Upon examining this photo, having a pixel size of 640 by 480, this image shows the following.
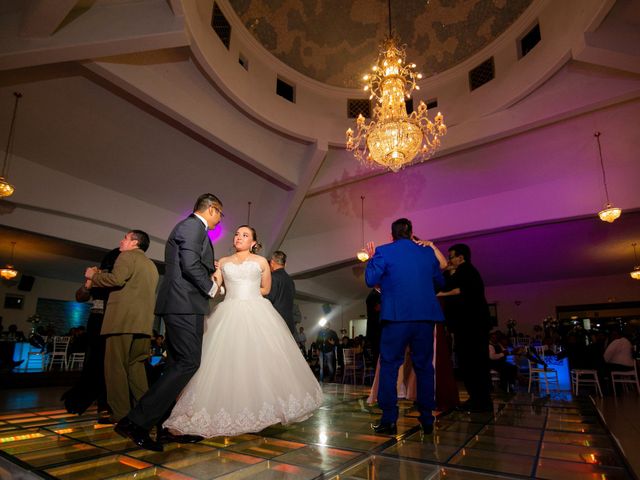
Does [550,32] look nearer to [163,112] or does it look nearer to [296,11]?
[296,11]

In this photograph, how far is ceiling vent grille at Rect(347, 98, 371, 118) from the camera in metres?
9.53

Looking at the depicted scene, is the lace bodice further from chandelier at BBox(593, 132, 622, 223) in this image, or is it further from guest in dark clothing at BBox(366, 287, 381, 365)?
chandelier at BBox(593, 132, 622, 223)

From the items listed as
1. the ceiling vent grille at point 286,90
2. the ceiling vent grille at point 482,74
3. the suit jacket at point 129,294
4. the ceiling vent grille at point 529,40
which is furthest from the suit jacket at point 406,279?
the ceiling vent grille at point 286,90

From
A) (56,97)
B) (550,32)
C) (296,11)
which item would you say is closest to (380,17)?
(296,11)

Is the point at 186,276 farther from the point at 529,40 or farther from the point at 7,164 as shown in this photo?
the point at 529,40

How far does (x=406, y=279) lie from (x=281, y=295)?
5.72ft

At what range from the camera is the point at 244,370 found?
247 cm

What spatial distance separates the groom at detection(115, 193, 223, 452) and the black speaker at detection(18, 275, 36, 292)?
14.0m

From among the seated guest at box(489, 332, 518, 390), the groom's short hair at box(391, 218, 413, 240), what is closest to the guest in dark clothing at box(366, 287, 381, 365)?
the groom's short hair at box(391, 218, 413, 240)

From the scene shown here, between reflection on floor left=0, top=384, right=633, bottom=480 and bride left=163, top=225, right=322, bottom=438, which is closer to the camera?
reflection on floor left=0, top=384, right=633, bottom=480

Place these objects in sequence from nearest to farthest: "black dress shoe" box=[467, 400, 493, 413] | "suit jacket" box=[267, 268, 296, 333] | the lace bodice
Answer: the lace bodice, "black dress shoe" box=[467, 400, 493, 413], "suit jacket" box=[267, 268, 296, 333]

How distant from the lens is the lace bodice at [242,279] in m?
2.85

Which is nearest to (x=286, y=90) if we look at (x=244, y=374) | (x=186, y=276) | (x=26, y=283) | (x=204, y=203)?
(x=204, y=203)

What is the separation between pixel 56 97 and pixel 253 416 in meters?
6.14
